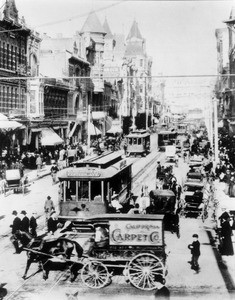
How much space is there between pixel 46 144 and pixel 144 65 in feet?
305

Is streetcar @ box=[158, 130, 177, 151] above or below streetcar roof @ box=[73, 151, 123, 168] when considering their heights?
above

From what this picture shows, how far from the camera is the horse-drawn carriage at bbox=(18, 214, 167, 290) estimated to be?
11.8 m

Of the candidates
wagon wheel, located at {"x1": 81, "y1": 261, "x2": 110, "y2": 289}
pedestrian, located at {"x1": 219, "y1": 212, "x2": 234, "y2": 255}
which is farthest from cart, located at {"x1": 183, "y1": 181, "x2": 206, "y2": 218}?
wagon wheel, located at {"x1": 81, "y1": 261, "x2": 110, "y2": 289}

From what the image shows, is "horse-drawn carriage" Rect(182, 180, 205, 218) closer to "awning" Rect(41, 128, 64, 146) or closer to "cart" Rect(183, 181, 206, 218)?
"cart" Rect(183, 181, 206, 218)

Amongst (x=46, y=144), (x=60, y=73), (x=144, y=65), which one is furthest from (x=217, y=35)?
(x=46, y=144)

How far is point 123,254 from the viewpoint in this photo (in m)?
12.1

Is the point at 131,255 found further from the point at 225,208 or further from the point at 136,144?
the point at 136,144

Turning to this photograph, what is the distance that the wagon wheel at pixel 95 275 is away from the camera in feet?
38.9

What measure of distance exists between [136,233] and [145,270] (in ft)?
3.32

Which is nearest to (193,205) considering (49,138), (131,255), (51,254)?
(131,255)

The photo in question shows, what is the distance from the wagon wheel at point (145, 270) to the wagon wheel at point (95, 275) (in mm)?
693

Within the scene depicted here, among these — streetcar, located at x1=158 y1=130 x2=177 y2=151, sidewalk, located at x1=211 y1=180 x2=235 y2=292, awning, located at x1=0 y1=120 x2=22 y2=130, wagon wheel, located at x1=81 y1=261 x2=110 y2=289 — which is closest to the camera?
wagon wheel, located at x1=81 y1=261 x2=110 y2=289

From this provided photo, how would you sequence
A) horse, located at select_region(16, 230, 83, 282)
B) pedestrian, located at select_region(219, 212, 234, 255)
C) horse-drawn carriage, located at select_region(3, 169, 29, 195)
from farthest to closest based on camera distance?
1. horse-drawn carriage, located at select_region(3, 169, 29, 195)
2. pedestrian, located at select_region(219, 212, 234, 255)
3. horse, located at select_region(16, 230, 83, 282)

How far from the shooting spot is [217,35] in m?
100
